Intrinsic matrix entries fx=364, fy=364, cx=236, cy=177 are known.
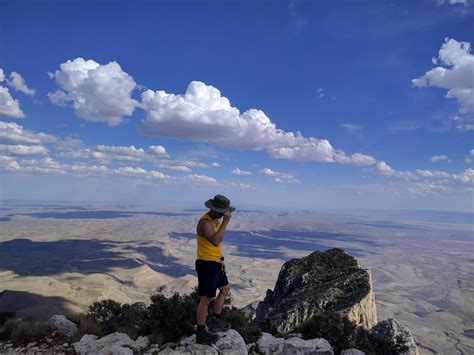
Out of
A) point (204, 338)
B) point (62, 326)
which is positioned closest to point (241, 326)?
point (204, 338)

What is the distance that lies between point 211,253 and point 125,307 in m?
8.76

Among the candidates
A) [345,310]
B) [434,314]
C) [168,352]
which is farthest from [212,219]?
[434,314]

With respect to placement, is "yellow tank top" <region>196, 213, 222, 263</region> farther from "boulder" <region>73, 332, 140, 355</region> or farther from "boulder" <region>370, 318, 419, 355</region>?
"boulder" <region>370, 318, 419, 355</region>

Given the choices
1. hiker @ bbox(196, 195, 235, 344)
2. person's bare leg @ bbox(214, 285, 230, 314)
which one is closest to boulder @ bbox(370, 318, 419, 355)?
person's bare leg @ bbox(214, 285, 230, 314)

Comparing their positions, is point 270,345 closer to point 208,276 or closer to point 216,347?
point 216,347

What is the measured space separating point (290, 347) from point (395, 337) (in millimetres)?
9608

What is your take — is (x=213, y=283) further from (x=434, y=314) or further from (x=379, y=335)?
(x=434, y=314)

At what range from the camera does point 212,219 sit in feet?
34.7

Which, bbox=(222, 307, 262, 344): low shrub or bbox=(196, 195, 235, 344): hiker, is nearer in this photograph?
bbox=(196, 195, 235, 344): hiker

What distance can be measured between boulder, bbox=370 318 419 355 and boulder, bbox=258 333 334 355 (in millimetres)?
7562

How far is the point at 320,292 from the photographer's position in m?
38.5

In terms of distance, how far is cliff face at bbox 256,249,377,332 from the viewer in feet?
108

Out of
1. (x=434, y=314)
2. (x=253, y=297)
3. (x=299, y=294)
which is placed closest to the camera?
(x=299, y=294)

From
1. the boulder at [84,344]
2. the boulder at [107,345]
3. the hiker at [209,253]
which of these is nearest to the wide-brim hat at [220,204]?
the hiker at [209,253]
